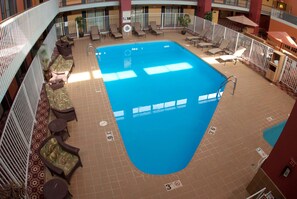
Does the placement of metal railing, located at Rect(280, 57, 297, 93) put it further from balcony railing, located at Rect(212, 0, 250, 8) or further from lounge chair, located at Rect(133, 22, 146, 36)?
balcony railing, located at Rect(212, 0, 250, 8)

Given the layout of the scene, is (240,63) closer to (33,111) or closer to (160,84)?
(160,84)

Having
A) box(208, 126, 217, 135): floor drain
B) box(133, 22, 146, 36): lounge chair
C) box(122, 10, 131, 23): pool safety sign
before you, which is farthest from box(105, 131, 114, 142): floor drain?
box(122, 10, 131, 23): pool safety sign

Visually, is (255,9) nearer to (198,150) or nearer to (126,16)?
(126,16)

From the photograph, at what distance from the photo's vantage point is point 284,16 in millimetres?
20594

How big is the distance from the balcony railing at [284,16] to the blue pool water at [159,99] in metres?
9.43

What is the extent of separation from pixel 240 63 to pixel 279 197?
10549 millimetres

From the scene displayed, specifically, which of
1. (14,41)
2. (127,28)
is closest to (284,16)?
(127,28)

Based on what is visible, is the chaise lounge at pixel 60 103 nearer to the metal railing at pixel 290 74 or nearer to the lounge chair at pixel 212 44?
the metal railing at pixel 290 74

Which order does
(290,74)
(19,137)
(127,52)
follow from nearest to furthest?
(19,137), (290,74), (127,52)

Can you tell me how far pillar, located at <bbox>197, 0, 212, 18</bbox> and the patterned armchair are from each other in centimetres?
1765

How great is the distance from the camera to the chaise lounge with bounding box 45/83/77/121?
30.2ft

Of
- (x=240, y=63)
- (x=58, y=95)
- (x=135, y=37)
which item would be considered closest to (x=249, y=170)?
(x=58, y=95)

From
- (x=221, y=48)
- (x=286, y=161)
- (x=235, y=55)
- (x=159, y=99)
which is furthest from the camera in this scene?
(x=221, y=48)

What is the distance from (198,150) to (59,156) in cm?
443
